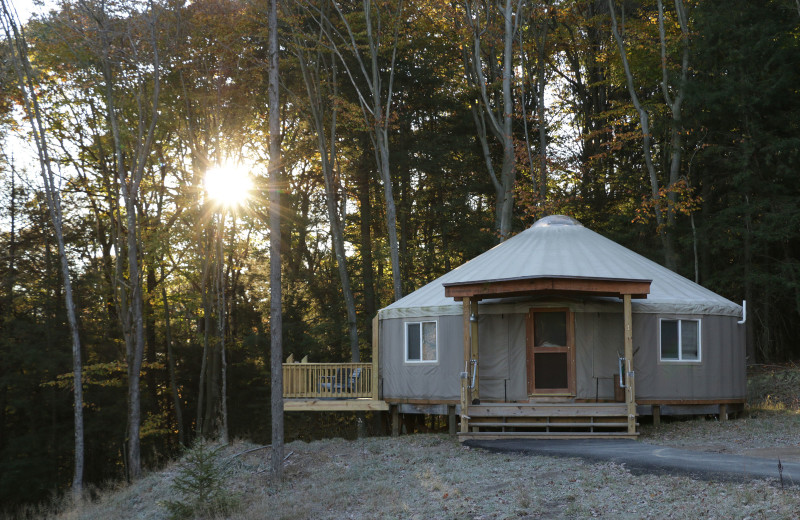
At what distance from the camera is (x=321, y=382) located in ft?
44.7

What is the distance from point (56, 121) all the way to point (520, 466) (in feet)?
50.4

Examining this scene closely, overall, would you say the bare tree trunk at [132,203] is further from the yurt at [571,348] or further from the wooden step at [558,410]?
the wooden step at [558,410]

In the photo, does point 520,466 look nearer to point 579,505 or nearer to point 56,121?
point 579,505

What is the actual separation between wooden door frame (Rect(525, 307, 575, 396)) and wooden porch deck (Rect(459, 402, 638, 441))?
570 millimetres

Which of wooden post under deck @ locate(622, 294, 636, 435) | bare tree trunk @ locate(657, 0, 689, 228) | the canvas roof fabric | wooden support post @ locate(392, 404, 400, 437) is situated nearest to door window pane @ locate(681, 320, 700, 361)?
the canvas roof fabric

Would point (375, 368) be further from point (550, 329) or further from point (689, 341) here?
point (689, 341)

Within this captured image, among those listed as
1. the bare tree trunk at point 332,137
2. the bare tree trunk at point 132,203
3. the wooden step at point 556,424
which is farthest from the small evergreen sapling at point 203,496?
the bare tree trunk at point 332,137

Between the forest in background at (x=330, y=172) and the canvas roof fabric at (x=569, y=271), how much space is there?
3600 mm

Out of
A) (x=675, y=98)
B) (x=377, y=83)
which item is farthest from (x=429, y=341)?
(x=675, y=98)

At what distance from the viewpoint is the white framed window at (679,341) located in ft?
40.3

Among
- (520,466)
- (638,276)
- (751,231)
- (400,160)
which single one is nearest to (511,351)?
(638,276)

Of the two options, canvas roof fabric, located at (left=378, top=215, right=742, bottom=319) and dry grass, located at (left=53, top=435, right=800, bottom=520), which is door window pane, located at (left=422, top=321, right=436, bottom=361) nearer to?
canvas roof fabric, located at (left=378, top=215, right=742, bottom=319)

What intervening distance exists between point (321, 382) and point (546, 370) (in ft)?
12.9

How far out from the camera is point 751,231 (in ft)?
51.9
